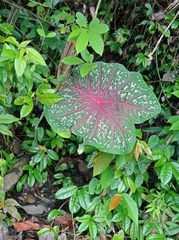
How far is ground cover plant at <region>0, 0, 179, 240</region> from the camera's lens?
1277mm

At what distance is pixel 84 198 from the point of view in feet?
4.74

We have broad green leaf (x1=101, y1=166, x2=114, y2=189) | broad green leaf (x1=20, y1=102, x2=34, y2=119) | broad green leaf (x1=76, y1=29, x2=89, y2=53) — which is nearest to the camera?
broad green leaf (x1=76, y1=29, x2=89, y2=53)

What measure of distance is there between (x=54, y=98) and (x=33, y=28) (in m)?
0.63

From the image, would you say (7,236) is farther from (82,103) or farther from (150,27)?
(150,27)

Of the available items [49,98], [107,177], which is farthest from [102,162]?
[49,98]

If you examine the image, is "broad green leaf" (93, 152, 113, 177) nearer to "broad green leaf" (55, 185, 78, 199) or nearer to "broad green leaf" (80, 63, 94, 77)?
"broad green leaf" (55, 185, 78, 199)

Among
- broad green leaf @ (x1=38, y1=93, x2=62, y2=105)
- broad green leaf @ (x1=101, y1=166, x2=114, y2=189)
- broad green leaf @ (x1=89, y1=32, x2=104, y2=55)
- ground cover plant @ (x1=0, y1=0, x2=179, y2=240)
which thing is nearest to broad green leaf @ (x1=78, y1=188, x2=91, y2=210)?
ground cover plant @ (x1=0, y1=0, x2=179, y2=240)

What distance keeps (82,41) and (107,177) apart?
0.62m

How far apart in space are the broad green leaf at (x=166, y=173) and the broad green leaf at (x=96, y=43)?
0.64m

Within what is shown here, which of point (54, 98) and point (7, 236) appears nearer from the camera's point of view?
point (54, 98)

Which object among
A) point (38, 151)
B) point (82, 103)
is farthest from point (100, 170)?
point (38, 151)

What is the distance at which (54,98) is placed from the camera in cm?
127

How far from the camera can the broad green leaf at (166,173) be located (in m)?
1.37

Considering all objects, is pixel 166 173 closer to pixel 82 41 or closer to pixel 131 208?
pixel 131 208
